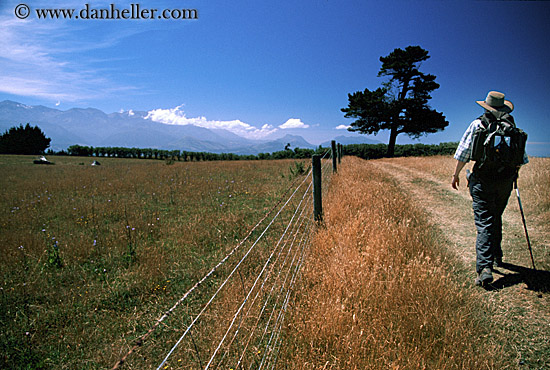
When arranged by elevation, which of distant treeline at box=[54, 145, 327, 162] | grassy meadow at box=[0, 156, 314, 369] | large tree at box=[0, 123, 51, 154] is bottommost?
grassy meadow at box=[0, 156, 314, 369]

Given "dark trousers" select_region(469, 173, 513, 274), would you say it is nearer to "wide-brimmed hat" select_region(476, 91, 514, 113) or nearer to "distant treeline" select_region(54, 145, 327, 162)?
"wide-brimmed hat" select_region(476, 91, 514, 113)

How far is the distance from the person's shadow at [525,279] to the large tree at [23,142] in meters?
68.9

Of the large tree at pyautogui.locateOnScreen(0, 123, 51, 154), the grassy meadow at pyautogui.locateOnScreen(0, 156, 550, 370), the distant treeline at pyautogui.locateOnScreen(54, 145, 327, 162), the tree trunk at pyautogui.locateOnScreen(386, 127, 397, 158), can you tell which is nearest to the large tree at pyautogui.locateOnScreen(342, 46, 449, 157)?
the tree trunk at pyautogui.locateOnScreen(386, 127, 397, 158)

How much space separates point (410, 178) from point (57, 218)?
1283 centimetres

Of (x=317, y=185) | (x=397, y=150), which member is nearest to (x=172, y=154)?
(x=397, y=150)

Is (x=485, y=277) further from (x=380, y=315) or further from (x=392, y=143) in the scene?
(x=392, y=143)

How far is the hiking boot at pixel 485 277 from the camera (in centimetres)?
315

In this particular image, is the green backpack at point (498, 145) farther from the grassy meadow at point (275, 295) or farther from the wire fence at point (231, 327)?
the wire fence at point (231, 327)

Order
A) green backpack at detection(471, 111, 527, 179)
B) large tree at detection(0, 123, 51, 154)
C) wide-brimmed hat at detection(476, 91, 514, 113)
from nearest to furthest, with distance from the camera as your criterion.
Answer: green backpack at detection(471, 111, 527, 179)
wide-brimmed hat at detection(476, 91, 514, 113)
large tree at detection(0, 123, 51, 154)

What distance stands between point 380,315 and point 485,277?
189cm

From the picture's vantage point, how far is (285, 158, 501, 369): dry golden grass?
77.9 inches

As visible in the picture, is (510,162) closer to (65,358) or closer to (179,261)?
(179,261)

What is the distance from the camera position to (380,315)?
2.31m

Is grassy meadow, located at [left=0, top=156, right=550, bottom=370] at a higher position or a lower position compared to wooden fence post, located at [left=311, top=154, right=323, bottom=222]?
lower
